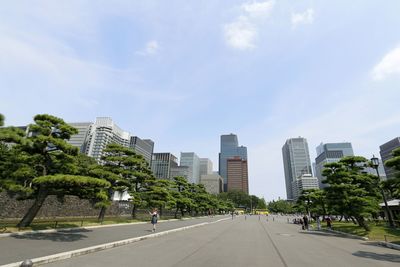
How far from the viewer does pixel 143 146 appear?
15112cm

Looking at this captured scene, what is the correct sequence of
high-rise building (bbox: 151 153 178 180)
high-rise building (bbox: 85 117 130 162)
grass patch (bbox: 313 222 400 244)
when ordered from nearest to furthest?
grass patch (bbox: 313 222 400 244)
high-rise building (bbox: 85 117 130 162)
high-rise building (bbox: 151 153 178 180)

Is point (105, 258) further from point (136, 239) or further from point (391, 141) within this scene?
point (391, 141)

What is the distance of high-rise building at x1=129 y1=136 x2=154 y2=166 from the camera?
5522 inches

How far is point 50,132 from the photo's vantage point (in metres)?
16.0

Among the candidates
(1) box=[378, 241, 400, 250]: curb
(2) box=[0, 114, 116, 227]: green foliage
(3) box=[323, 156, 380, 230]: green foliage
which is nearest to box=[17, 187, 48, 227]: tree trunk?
(2) box=[0, 114, 116, 227]: green foliage

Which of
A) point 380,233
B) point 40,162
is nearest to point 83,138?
point 40,162

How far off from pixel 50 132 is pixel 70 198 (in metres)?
24.0

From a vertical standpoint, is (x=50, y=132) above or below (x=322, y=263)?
above

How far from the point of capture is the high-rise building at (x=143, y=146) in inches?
5522

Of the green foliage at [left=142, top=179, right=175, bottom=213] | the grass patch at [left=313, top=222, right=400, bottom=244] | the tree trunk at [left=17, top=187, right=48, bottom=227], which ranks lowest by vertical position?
the grass patch at [left=313, top=222, right=400, bottom=244]

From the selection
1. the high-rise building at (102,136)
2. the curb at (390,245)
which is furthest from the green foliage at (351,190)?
the high-rise building at (102,136)

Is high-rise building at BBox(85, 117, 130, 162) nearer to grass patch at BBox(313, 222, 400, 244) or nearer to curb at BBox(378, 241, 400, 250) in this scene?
grass patch at BBox(313, 222, 400, 244)

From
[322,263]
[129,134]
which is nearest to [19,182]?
[322,263]

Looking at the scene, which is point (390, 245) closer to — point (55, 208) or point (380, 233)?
point (380, 233)
